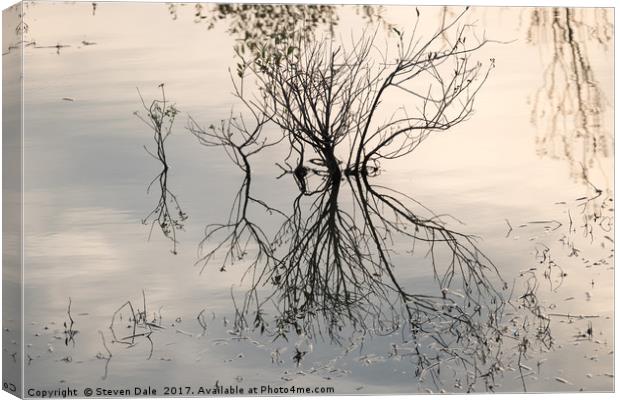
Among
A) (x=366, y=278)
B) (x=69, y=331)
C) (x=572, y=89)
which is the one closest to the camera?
(x=69, y=331)

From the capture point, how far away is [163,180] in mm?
7383

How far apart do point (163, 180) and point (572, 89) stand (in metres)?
2.28

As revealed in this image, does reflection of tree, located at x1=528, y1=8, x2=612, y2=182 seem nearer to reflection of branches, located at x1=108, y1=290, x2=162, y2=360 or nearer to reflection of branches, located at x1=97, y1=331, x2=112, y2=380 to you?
reflection of branches, located at x1=108, y1=290, x2=162, y2=360

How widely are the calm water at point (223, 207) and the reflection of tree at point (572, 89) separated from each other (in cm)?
1

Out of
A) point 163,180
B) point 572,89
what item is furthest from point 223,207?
point 572,89

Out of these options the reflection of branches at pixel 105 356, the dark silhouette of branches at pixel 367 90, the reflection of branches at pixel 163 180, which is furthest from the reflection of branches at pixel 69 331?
the dark silhouette of branches at pixel 367 90

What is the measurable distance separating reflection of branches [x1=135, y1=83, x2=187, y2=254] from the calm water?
1.4 inches

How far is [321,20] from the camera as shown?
7508 mm

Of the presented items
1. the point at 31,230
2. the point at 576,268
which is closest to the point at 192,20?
the point at 31,230

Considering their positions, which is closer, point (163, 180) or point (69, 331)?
point (69, 331)

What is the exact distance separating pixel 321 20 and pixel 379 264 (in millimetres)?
1329

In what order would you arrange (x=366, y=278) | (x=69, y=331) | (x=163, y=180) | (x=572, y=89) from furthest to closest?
1. (x=572, y=89)
2. (x=366, y=278)
3. (x=163, y=180)
4. (x=69, y=331)

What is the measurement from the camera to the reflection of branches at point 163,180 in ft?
24.1

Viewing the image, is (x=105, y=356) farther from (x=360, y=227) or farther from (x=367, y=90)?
(x=367, y=90)
